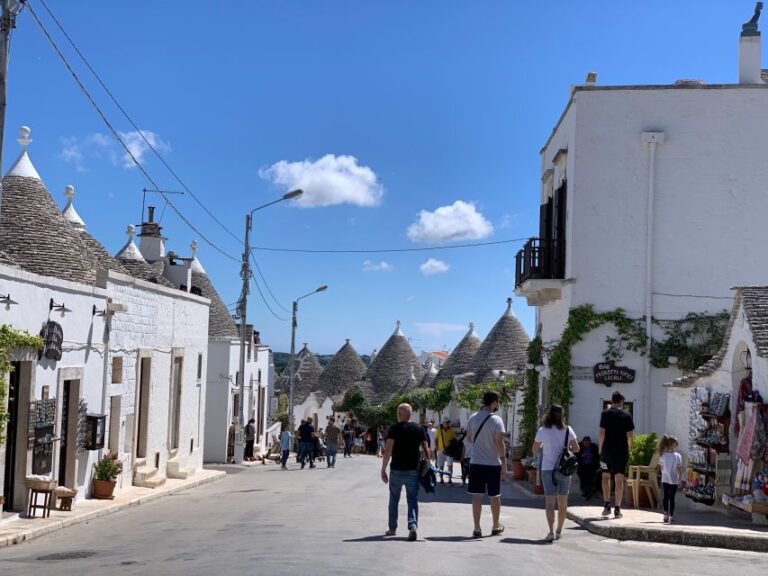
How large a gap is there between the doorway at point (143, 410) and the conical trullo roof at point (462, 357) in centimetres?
2434

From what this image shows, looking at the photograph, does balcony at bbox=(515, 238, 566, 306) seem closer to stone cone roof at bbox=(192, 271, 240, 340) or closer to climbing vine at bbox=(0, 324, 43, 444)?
climbing vine at bbox=(0, 324, 43, 444)

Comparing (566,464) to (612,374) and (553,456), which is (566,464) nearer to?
(553,456)

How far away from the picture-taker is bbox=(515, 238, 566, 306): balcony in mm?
20306

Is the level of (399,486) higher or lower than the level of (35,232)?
lower

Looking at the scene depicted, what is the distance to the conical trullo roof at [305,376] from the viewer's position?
58562 mm

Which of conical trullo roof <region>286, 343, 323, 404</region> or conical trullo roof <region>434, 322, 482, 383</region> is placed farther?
conical trullo roof <region>286, 343, 323, 404</region>

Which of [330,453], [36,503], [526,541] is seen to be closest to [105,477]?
[36,503]

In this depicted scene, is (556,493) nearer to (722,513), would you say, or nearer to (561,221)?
(722,513)

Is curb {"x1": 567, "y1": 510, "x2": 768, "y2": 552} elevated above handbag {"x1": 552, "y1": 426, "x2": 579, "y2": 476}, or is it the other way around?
handbag {"x1": 552, "y1": 426, "x2": 579, "y2": 476}

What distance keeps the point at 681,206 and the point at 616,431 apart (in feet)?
27.3

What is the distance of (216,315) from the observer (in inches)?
1433

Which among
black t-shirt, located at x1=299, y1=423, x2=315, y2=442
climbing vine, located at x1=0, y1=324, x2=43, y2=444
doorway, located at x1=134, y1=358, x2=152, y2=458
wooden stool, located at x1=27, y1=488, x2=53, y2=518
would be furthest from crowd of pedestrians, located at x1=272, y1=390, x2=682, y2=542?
black t-shirt, located at x1=299, y1=423, x2=315, y2=442

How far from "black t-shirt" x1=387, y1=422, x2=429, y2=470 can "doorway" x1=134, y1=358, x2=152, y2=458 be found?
1160 centimetres

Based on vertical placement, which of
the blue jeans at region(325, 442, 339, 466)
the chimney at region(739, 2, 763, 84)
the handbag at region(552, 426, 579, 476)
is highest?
the chimney at region(739, 2, 763, 84)
